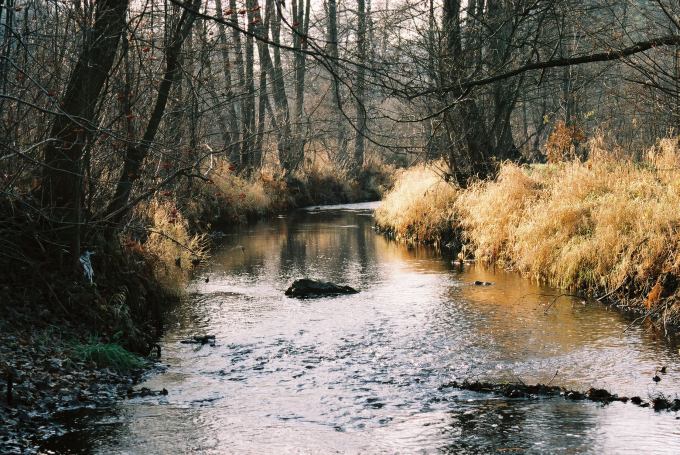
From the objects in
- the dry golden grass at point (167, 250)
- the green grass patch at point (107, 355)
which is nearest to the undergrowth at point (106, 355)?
the green grass patch at point (107, 355)

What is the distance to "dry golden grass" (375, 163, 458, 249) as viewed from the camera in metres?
18.4

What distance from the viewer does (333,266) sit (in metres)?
15.4

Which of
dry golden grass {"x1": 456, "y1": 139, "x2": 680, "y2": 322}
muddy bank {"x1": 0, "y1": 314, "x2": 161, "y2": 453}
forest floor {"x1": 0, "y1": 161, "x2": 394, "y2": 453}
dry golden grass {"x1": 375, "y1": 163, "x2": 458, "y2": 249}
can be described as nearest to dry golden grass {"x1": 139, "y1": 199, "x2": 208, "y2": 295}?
forest floor {"x1": 0, "y1": 161, "x2": 394, "y2": 453}

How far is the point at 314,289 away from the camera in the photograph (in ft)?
40.8

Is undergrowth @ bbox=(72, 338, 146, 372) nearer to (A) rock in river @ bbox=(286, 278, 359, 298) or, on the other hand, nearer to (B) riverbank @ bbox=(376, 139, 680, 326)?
(A) rock in river @ bbox=(286, 278, 359, 298)

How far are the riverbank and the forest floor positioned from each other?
18.1 ft

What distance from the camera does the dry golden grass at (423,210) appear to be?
60.4ft

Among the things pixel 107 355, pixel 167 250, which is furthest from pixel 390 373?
pixel 167 250

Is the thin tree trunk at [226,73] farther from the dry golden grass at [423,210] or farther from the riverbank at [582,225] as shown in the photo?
the riverbank at [582,225]

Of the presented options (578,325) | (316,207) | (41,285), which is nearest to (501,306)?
(578,325)

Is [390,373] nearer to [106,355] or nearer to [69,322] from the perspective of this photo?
[106,355]

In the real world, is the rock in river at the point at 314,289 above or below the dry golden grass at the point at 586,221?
below

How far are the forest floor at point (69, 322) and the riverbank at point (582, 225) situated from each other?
5519 mm

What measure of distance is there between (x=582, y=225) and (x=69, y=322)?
323 inches
